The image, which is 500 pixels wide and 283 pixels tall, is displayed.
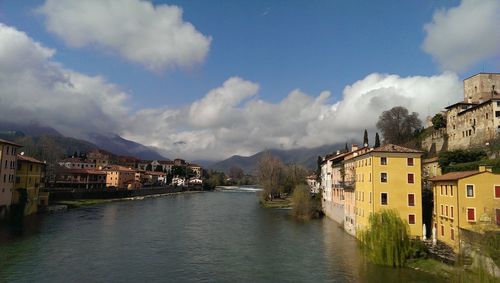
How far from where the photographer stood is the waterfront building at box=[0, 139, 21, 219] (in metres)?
53.7

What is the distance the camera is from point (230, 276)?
28.9 m

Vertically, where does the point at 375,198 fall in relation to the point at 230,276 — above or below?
above

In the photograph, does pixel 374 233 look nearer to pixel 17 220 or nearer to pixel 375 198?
pixel 375 198

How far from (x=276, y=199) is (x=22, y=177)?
60.0 metres

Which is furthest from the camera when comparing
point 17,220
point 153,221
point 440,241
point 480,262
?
point 153,221

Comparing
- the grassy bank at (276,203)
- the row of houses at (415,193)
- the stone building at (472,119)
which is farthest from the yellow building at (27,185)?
the stone building at (472,119)

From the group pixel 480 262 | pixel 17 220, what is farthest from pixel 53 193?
pixel 480 262

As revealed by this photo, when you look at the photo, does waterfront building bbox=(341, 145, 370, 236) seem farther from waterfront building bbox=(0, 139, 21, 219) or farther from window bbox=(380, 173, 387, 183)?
waterfront building bbox=(0, 139, 21, 219)

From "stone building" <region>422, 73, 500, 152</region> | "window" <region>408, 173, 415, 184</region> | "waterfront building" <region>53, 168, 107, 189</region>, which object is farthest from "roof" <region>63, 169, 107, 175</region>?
"window" <region>408, 173, 415, 184</region>

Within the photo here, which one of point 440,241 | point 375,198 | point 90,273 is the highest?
point 375,198

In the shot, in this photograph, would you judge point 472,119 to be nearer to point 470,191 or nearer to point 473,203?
point 470,191

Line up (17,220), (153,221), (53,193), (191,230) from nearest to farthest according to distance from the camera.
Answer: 1. (191,230)
2. (17,220)
3. (153,221)
4. (53,193)

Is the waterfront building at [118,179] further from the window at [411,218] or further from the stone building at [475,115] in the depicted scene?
the window at [411,218]

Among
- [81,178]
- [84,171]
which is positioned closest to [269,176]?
[81,178]
